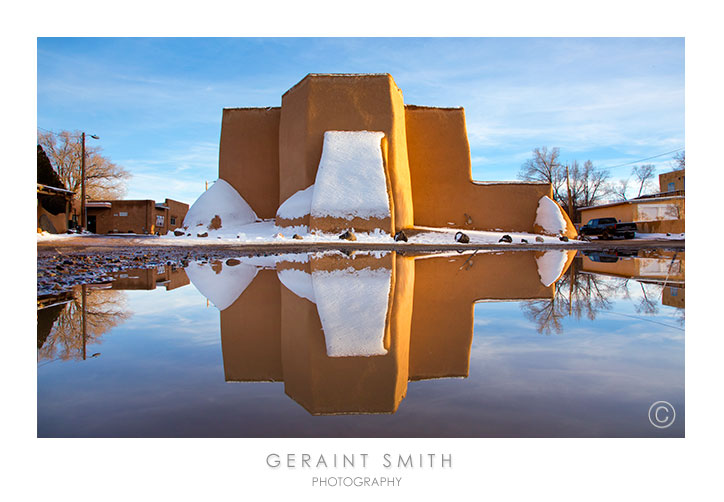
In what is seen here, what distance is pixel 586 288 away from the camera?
4.04m

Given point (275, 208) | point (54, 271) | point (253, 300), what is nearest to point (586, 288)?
point (253, 300)

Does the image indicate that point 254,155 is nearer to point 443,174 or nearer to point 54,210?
point 443,174

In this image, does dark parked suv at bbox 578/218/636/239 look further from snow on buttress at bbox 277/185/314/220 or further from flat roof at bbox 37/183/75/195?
flat roof at bbox 37/183/75/195

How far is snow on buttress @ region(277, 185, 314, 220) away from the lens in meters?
14.2

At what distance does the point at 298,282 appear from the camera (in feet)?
14.0

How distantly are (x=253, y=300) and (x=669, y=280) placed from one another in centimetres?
384

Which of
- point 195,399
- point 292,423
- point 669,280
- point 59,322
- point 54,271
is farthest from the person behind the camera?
point 54,271

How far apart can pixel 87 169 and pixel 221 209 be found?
9.75m

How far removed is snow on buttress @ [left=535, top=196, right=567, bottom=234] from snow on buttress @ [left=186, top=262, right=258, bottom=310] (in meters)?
15.5

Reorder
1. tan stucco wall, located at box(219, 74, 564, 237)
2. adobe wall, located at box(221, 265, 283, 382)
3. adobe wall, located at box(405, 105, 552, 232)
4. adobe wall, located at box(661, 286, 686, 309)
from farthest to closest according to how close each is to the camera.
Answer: adobe wall, located at box(405, 105, 552, 232) → tan stucco wall, located at box(219, 74, 564, 237) → adobe wall, located at box(661, 286, 686, 309) → adobe wall, located at box(221, 265, 283, 382)

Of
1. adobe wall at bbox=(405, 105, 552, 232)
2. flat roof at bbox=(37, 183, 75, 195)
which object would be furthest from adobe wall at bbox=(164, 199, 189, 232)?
adobe wall at bbox=(405, 105, 552, 232)

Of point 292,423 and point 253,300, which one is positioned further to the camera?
point 253,300

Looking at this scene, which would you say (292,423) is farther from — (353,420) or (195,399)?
(195,399)

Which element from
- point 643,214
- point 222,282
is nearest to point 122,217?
point 222,282
